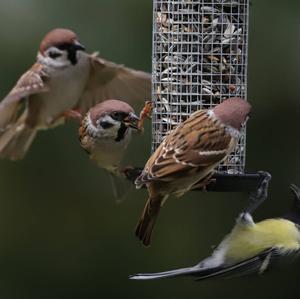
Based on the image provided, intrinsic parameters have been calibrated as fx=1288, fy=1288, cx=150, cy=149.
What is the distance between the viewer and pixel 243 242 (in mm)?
7434

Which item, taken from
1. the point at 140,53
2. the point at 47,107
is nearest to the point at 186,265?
the point at 140,53

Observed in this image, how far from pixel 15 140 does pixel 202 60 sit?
45.2 inches

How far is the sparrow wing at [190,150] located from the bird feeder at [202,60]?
0.36 metres

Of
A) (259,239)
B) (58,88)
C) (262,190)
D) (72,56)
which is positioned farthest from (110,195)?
(262,190)

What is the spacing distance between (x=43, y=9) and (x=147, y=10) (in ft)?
2.36

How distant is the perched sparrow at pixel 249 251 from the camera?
7.37 m

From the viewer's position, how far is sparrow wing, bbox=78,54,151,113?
727 cm

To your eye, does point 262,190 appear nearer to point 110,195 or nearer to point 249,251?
point 249,251

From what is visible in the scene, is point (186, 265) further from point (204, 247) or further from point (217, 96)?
point (217, 96)

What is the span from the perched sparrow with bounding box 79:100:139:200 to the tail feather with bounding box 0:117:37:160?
402mm

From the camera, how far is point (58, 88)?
23.2ft

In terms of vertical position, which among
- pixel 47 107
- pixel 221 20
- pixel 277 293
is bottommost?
pixel 277 293

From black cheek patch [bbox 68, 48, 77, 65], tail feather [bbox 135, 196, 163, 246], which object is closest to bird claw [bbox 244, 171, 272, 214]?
tail feather [bbox 135, 196, 163, 246]

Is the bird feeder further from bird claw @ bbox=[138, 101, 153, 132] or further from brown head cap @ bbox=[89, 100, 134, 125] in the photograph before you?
brown head cap @ bbox=[89, 100, 134, 125]
